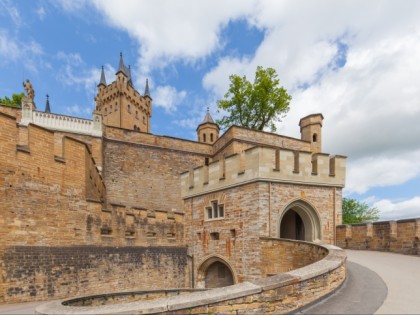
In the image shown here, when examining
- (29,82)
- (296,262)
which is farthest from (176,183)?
(29,82)

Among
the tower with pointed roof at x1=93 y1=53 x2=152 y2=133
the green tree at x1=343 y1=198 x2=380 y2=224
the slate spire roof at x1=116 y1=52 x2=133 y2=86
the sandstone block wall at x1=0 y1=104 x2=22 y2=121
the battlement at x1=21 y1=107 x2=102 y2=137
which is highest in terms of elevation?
the slate spire roof at x1=116 y1=52 x2=133 y2=86

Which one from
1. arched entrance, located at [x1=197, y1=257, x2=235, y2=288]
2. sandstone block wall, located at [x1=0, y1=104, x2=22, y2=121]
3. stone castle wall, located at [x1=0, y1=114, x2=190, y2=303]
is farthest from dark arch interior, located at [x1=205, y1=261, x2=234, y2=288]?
sandstone block wall, located at [x1=0, y1=104, x2=22, y2=121]

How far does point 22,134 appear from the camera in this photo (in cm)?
885

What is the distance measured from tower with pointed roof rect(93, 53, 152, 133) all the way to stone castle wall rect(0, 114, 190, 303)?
2793cm

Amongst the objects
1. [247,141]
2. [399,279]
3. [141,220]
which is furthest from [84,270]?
[247,141]

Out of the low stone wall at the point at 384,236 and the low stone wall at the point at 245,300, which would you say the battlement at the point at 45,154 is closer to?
the low stone wall at the point at 245,300

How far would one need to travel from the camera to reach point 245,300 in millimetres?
3738

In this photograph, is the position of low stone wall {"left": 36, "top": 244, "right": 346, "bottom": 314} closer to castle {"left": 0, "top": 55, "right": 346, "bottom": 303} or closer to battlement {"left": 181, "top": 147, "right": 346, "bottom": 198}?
castle {"left": 0, "top": 55, "right": 346, "bottom": 303}

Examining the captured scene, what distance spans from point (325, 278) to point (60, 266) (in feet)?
29.7

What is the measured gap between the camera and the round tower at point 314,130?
2097 cm

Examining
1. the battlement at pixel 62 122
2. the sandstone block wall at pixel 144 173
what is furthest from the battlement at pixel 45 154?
the sandstone block wall at pixel 144 173

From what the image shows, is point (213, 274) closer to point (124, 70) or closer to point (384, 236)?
point (384, 236)

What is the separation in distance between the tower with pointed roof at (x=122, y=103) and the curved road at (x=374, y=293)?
34184 millimetres

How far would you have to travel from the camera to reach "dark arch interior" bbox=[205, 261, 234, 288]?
11.8 m
